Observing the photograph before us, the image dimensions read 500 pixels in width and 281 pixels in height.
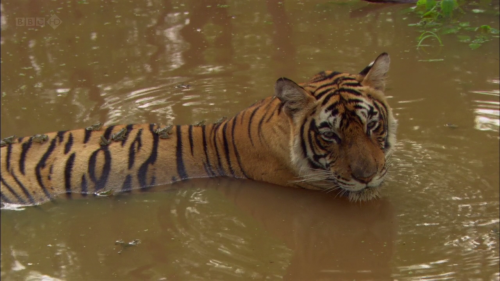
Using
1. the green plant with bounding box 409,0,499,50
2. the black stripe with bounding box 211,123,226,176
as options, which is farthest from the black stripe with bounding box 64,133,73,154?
the green plant with bounding box 409,0,499,50

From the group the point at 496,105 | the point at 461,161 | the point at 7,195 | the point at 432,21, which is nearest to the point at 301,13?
the point at 432,21

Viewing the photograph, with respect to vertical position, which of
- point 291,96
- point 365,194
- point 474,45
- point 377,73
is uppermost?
point 474,45

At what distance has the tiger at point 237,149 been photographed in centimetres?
375

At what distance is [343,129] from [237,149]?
896 millimetres

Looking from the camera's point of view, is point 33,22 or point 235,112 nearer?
point 235,112

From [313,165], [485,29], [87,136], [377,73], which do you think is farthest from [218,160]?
[485,29]

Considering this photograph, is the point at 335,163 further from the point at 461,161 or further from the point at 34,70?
the point at 34,70

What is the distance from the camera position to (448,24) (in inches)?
272

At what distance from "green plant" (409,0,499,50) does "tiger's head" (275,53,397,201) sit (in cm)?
278

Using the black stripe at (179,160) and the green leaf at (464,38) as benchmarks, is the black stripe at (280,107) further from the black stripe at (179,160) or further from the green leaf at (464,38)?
the green leaf at (464,38)

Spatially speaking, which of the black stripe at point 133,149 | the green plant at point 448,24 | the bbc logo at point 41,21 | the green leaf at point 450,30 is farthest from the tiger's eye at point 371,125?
the bbc logo at point 41,21

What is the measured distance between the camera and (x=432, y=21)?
6.97 metres

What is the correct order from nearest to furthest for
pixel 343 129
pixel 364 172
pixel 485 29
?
pixel 364 172 < pixel 343 129 < pixel 485 29

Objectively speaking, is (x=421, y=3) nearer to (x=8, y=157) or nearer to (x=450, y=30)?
(x=450, y=30)
